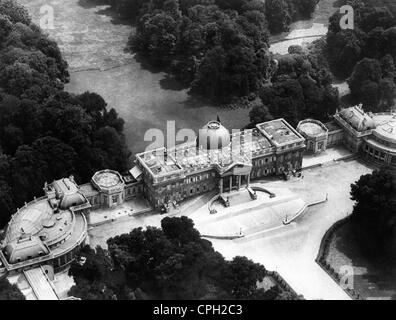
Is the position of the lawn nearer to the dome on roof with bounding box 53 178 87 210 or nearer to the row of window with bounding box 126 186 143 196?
the row of window with bounding box 126 186 143 196

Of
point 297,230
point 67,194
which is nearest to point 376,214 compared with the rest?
point 297,230

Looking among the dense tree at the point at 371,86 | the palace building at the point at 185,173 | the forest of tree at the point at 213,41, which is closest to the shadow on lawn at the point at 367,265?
the palace building at the point at 185,173

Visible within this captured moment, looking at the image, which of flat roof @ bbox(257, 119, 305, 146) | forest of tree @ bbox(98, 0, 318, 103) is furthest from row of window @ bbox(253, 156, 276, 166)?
forest of tree @ bbox(98, 0, 318, 103)

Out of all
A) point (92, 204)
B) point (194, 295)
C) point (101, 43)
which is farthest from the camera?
point (101, 43)

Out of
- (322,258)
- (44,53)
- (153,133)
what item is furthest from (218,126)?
(44,53)

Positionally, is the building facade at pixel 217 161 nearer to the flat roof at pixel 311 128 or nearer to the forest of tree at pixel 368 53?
the flat roof at pixel 311 128
